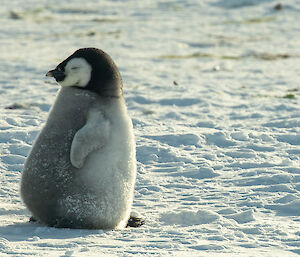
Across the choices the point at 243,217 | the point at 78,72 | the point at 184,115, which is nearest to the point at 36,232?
the point at 78,72

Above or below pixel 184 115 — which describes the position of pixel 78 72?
above

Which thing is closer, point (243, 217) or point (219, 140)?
point (243, 217)

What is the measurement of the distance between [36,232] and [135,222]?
0.70 meters

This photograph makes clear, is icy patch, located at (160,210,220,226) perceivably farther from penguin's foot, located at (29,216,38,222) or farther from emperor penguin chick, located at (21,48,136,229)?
penguin's foot, located at (29,216,38,222)

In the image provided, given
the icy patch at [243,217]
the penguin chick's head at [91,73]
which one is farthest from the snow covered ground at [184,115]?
the penguin chick's head at [91,73]

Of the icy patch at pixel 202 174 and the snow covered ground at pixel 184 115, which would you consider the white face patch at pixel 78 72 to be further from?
the icy patch at pixel 202 174

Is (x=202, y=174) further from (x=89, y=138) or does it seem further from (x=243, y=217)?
(x=89, y=138)

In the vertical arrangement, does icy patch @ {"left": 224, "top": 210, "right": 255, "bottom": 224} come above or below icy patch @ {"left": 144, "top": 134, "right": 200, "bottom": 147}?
A: below

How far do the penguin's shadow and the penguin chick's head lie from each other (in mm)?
825

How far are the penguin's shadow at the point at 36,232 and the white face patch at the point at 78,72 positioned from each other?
2.83 ft

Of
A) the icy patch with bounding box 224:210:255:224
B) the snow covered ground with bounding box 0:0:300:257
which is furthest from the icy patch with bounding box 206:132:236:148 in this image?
the icy patch with bounding box 224:210:255:224

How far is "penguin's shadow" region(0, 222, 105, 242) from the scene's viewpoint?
389cm

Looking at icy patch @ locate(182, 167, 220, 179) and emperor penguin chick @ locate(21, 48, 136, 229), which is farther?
icy patch @ locate(182, 167, 220, 179)

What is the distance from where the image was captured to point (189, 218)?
452 cm
